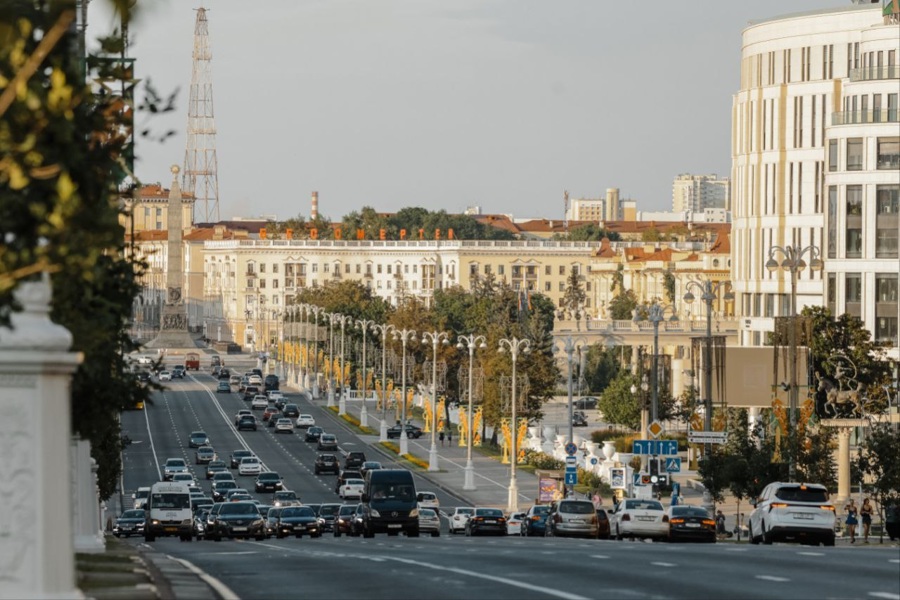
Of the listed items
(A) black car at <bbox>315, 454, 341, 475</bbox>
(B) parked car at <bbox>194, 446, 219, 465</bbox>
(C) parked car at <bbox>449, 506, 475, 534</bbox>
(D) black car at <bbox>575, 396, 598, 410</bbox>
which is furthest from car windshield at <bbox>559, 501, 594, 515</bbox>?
(D) black car at <bbox>575, 396, 598, 410</bbox>

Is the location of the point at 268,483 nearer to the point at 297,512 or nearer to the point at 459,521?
the point at 459,521

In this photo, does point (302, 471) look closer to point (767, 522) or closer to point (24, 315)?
point (767, 522)

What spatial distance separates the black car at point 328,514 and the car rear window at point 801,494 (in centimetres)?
2852

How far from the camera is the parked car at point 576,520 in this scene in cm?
5331

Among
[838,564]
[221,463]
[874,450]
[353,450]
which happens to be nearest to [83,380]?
[838,564]

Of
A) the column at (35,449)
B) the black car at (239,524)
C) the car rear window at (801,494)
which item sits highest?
A: the column at (35,449)

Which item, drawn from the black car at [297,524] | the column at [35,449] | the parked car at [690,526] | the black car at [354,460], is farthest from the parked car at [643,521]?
the black car at [354,460]

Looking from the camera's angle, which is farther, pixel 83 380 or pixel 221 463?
pixel 221 463

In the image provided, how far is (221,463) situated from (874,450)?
55.3 m

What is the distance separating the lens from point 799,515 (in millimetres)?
40719

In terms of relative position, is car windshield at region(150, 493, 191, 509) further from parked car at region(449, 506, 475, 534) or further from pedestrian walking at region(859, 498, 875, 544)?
pedestrian walking at region(859, 498, 875, 544)

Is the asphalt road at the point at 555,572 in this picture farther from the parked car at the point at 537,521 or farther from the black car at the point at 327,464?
the black car at the point at 327,464

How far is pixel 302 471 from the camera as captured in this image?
353 feet

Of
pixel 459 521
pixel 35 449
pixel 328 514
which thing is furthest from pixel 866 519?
pixel 35 449
